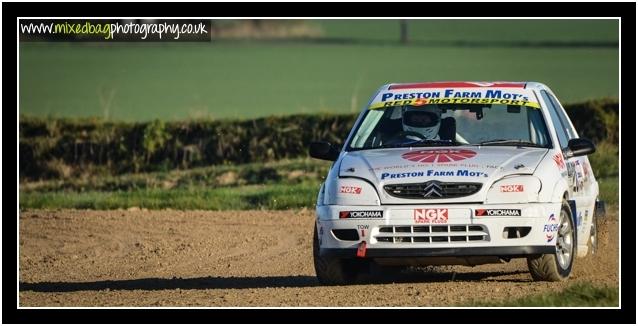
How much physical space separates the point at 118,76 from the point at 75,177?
18060mm

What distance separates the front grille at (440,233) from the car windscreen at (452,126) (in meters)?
1.28

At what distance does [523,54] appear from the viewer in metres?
45.1

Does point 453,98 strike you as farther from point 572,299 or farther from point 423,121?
point 572,299

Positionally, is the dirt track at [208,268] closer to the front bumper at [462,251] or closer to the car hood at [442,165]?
the front bumper at [462,251]

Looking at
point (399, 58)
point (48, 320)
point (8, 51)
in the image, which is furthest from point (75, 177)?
point (399, 58)

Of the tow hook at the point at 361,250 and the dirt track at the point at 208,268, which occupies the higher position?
the tow hook at the point at 361,250

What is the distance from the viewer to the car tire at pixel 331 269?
A: 12148 millimetres

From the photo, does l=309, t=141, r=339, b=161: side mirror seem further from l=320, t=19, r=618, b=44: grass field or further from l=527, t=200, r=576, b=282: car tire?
l=320, t=19, r=618, b=44: grass field

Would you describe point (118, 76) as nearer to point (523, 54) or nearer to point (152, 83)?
point (152, 83)

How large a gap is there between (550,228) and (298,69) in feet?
114

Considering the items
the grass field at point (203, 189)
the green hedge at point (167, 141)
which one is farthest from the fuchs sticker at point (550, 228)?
the green hedge at point (167, 141)

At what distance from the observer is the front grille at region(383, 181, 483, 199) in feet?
37.8

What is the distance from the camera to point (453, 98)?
1305 centimetres

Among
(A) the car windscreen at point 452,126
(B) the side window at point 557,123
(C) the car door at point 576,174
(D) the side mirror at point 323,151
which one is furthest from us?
(B) the side window at point 557,123
